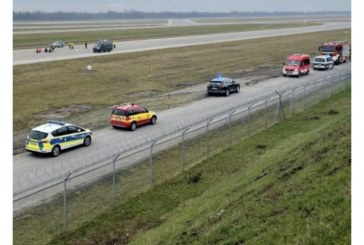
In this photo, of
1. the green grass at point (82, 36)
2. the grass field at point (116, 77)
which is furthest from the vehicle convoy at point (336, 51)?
the green grass at point (82, 36)

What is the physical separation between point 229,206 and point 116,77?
40206 mm

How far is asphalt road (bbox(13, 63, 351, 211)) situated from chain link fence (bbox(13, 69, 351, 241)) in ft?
1.76

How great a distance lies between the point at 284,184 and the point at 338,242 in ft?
17.7

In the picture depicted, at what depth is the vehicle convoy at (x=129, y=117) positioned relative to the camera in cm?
2814

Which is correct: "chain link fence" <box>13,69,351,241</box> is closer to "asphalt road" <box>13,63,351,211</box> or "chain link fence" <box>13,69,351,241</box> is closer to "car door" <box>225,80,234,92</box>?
"asphalt road" <box>13,63,351,211</box>

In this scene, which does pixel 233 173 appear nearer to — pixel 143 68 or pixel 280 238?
pixel 280 238

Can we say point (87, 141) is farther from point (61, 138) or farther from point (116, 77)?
point (116, 77)

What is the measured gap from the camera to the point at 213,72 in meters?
57.9

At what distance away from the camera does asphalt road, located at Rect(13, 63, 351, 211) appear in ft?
65.1

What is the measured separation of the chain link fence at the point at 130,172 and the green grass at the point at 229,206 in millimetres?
83

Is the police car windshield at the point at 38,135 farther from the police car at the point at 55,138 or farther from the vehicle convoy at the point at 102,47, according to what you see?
the vehicle convoy at the point at 102,47

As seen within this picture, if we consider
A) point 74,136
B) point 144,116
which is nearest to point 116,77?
point 144,116

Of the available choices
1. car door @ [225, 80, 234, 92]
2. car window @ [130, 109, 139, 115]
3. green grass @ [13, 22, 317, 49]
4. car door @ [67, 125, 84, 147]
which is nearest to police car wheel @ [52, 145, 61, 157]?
car door @ [67, 125, 84, 147]

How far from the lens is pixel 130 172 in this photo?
798 inches
